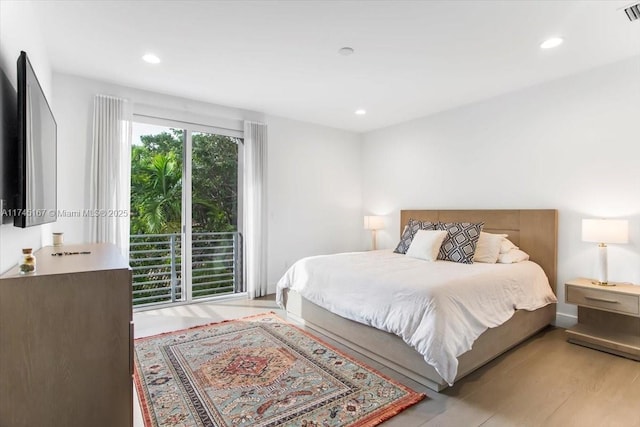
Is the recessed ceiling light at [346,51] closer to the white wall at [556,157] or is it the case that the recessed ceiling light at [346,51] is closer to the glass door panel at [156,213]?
the white wall at [556,157]

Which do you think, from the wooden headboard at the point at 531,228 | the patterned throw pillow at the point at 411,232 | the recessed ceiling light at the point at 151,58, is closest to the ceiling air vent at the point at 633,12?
the wooden headboard at the point at 531,228

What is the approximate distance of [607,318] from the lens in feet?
10.1

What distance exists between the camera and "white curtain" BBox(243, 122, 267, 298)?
450 centimetres

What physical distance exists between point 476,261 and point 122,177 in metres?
3.95

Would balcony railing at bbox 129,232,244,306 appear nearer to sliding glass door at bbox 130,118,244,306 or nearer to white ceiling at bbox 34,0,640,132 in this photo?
sliding glass door at bbox 130,118,244,306

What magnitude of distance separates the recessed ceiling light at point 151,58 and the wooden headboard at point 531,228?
3800 mm

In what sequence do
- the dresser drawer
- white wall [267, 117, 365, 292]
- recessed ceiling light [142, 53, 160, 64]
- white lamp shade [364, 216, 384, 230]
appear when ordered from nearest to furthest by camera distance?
the dresser drawer, recessed ceiling light [142, 53, 160, 64], white wall [267, 117, 365, 292], white lamp shade [364, 216, 384, 230]

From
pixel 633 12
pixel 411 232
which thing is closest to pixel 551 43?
pixel 633 12

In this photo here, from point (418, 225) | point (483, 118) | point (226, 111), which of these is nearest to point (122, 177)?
point (226, 111)

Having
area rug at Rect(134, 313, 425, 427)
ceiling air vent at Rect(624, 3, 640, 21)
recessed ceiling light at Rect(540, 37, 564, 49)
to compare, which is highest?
recessed ceiling light at Rect(540, 37, 564, 49)

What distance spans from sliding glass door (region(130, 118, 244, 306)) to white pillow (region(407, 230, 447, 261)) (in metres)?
2.41

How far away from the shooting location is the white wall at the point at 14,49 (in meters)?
1.49

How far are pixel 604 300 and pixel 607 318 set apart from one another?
0.52 m

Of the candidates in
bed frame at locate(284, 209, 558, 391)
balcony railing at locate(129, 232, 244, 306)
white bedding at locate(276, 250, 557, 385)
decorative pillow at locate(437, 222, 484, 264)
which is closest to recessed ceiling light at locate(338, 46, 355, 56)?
white bedding at locate(276, 250, 557, 385)
